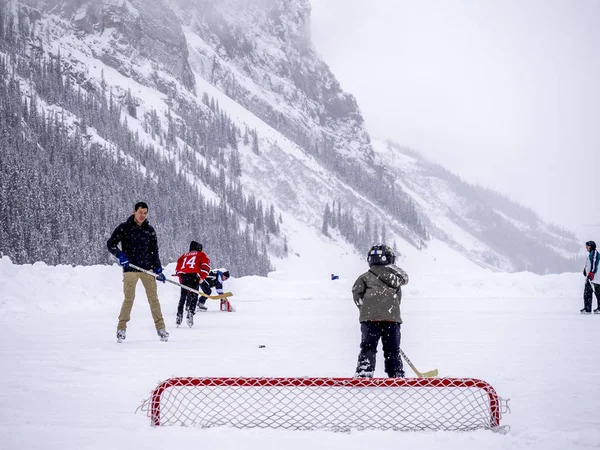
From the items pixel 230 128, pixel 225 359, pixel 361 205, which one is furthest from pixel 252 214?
pixel 225 359

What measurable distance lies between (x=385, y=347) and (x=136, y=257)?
5593 mm

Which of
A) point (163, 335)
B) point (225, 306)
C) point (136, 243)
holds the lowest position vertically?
point (225, 306)

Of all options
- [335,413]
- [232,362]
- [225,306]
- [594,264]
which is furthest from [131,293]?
[594,264]

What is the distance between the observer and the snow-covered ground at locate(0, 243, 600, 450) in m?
3.96

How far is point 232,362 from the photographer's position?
7.55 m

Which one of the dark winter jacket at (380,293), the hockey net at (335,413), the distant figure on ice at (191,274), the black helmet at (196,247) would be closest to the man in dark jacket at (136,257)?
the distant figure on ice at (191,274)

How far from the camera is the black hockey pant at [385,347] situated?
6.03 meters

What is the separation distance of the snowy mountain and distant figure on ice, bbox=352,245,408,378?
64362 millimetres

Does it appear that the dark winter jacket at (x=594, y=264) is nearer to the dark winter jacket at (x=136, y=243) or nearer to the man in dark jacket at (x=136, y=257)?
the man in dark jacket at (x=136, y=257)

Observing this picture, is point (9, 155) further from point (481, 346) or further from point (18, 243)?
point (481, 346)

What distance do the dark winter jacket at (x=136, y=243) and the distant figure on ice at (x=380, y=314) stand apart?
512 cm

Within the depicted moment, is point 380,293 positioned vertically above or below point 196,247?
below

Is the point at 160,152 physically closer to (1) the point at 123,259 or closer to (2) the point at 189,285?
(2) the point at 189,285

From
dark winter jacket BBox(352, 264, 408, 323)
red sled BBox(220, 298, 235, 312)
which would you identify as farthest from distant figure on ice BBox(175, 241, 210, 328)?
dark winter jacket BBox(352, 264, 408, 323)
